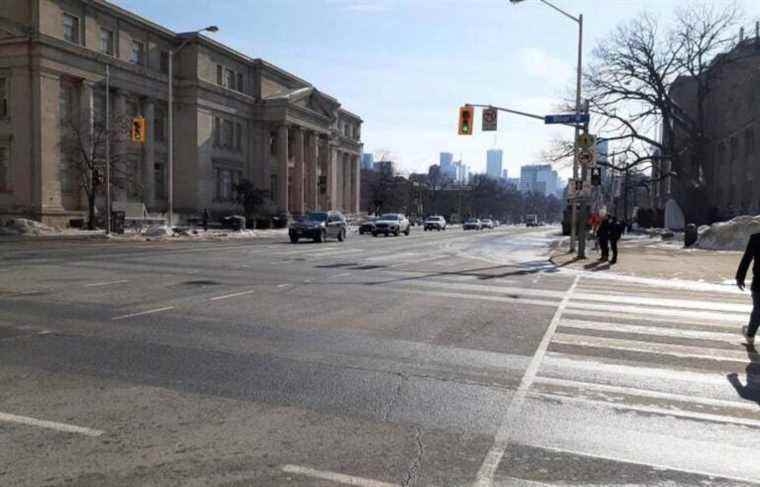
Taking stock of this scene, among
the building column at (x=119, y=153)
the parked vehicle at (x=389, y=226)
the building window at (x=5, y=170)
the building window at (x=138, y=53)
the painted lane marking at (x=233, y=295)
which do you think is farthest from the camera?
the building window at (x=138, y=53)

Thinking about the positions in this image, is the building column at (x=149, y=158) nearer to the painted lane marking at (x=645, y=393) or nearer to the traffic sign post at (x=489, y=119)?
the traffic sign post at (x=489, y=119)

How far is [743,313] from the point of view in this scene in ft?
38.7

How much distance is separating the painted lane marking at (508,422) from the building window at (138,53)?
54.0 metres

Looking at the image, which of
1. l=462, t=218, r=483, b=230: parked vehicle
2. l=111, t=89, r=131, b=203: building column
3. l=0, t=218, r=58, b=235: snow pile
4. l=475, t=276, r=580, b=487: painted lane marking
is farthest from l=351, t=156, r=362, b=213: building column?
l=475, t=276, r=580, b=487: painted lane marking

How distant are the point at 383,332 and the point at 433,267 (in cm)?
1180

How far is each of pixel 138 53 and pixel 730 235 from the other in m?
47.8

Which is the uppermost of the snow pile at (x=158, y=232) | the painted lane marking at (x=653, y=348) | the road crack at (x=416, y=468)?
the snow pile at (x=158, y=232)

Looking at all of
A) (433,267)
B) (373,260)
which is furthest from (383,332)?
(373,260)

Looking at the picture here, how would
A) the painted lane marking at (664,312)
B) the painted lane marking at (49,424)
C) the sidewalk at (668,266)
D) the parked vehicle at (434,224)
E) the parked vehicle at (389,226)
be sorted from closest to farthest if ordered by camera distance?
the painted lane marking at (49,424) < the painted lane marking at (664,312) < the sidewalk at (668,266) < the parked vehicle at (389,226) < the parked vehicle at (434,224)

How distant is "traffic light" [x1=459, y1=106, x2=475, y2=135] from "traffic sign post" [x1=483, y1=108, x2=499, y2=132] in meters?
0.77

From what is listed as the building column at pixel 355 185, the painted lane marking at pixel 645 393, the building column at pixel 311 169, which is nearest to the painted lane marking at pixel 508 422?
the painted lane marking at pixel 645 393

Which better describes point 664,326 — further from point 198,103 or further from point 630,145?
point 198,103

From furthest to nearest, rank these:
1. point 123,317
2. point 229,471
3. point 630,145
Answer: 1. point 630,145
2. point 123,317
3. point 229,471

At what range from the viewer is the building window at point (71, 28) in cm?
4659
